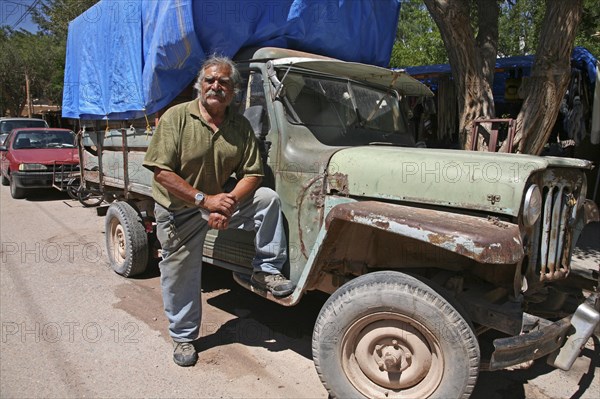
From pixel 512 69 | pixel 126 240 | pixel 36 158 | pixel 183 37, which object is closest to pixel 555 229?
pixel 183 37

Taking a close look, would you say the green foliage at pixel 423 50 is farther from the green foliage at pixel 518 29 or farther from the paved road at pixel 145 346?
the paved road at pixel 145 346

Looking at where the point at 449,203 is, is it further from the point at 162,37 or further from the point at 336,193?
the point at 162,37

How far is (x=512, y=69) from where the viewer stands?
24.3 feet

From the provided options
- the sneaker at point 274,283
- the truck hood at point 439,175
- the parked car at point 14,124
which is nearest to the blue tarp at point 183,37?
the truck hood at point 439,175

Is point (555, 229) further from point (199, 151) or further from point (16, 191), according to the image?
point (16, 191)

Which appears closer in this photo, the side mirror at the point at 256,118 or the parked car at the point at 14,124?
the side mirror at the point at 256,118

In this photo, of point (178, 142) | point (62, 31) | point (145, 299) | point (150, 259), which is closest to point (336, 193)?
point (178, 142)

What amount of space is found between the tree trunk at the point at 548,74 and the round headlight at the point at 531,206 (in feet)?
10.4

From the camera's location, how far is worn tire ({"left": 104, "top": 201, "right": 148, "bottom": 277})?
4711 mm

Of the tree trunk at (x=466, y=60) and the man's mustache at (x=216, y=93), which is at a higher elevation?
the tree trunk at (x=466, y=60)

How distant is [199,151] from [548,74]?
403cm

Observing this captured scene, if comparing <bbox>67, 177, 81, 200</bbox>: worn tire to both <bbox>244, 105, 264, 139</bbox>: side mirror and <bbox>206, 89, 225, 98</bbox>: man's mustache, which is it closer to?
<bbox>244, 105, 264, 139</bbox>: side mirror

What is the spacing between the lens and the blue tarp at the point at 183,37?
3527 mm

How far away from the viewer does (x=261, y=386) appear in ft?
9.78
